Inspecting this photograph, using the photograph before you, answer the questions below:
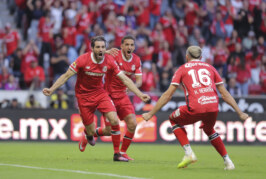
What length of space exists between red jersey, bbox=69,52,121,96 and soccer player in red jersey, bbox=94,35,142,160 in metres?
0.50

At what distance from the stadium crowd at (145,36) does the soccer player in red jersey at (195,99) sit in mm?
10226

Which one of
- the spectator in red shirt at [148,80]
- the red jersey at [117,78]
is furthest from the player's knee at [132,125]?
the spectator in red shirt at [148,80]

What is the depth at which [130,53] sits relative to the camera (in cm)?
1314

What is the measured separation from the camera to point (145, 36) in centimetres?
2294

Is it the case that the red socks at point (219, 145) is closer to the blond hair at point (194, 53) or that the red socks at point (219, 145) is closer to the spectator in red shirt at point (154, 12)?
the blond hair at point (194, 53)

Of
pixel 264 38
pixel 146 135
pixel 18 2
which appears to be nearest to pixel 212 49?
pixel 264 38

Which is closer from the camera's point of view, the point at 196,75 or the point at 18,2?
the point at 196,75

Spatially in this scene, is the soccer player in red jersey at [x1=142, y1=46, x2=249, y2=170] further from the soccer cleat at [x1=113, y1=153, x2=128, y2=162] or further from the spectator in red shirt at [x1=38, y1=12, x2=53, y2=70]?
the spectator in red shirt at [x1=38, y1=12, x2=53, y2=70]

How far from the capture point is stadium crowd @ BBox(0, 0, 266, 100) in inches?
832

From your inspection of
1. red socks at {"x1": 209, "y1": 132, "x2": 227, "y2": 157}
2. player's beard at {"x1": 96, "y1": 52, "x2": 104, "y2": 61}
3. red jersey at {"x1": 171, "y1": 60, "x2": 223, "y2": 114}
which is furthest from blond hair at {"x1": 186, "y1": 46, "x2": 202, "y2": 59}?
player's beard at {"x1": 96, "y1": 52, "x2": 104, "y2": 61}

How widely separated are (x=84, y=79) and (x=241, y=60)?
38.7ft

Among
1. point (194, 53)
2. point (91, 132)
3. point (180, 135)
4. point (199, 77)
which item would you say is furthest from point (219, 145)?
point (91, 132)

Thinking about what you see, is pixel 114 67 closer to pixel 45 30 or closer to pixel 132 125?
pixel 132 125

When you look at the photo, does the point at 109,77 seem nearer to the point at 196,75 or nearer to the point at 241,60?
the point at 196,75
